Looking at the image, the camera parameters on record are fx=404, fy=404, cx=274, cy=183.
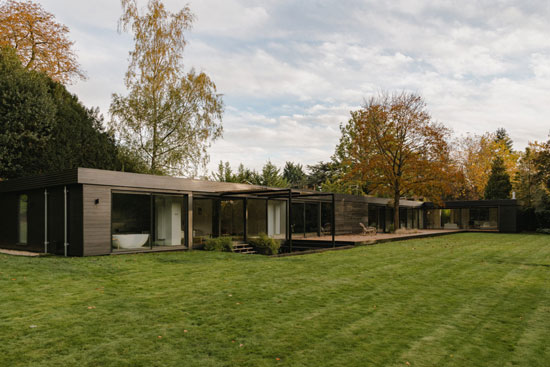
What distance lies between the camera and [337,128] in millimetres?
37000

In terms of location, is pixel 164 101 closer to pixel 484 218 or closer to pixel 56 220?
pixel 56 220

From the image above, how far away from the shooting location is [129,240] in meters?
11.9

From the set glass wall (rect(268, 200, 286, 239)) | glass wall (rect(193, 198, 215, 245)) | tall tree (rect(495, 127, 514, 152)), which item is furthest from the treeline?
tall tree (rect(495, 127, 514, 152))

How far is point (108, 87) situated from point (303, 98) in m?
11.2

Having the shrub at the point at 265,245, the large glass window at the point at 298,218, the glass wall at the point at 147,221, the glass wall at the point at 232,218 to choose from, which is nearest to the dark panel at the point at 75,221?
the glass wall at the point at 147,221

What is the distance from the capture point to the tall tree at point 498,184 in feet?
103

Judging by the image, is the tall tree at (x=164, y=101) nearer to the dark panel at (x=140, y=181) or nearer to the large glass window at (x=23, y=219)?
the dark panel at (x=140, y=181)

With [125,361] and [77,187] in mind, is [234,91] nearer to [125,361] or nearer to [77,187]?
[77,187]

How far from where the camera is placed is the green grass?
372 cm

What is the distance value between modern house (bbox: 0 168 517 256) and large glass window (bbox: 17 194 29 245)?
32mm

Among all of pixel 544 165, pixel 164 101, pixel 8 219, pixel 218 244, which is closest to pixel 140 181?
pixel 218 244

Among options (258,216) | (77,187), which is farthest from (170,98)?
(77,187)

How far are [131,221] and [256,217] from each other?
6.09 metres

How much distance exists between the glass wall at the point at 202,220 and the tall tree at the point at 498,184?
1011 inches
